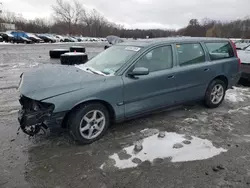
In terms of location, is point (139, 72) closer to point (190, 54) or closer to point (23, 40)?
point (190, 54)

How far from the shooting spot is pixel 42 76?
3.45 meters

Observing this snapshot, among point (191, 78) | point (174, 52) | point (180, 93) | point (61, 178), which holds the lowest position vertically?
point (61, 178)

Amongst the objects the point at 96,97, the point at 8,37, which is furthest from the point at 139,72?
the point at 8,37

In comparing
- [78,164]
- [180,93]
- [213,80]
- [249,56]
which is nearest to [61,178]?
[78,164]

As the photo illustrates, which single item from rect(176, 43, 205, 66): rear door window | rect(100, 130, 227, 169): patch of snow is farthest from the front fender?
rect(176, 43, 205, 66): rear door window

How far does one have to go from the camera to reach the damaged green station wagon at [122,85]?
304 centimetres

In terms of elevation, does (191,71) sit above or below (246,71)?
above

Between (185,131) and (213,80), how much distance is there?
5.65ft

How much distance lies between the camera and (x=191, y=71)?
434 cm

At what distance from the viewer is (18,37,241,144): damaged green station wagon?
3041 mm

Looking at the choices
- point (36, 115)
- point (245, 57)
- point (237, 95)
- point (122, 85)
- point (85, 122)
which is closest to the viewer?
point (36, 115)

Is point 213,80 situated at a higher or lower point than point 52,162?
higher

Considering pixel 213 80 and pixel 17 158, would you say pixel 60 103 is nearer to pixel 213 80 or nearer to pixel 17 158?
pixel 17 158

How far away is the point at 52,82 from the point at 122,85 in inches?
43.8
